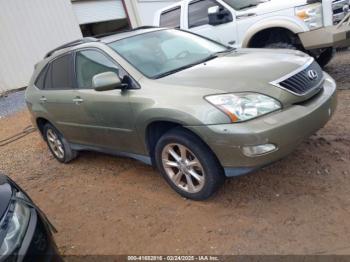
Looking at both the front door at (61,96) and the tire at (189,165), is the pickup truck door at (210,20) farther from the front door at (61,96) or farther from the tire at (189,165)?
the tire at (189,165)

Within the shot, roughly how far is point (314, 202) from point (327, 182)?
37cm

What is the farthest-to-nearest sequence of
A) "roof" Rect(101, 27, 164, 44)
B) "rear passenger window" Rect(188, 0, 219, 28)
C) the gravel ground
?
the gravel ground < "rear passenger window" Rect(188, 0, 219, 28) < "roof" Rect(101, 27, 164, 44)

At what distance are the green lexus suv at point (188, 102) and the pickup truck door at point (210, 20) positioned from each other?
244 centimetres

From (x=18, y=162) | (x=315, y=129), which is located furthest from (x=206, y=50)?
(x=18, y=162)

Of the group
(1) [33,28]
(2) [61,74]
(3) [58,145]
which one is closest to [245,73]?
(2) [61,74]

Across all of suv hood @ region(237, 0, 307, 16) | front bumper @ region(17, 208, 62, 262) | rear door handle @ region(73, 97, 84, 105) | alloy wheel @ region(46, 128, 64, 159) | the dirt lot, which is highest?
suv hood @ region(237, 0, 307, 16)

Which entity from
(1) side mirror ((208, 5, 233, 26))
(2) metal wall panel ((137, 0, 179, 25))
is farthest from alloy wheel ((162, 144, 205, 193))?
(2) metal wall panel ((137, 0, 179, 25))

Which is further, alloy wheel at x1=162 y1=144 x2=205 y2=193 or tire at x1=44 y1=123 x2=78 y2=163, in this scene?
tire at x1=44 y1=123 x2=78 y2=163

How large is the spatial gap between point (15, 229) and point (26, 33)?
11511 mm

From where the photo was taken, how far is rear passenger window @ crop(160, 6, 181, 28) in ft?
27.2

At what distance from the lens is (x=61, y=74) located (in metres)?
5.17

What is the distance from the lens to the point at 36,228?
8.32 ft

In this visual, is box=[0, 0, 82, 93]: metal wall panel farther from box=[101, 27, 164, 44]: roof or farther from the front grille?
the front grille

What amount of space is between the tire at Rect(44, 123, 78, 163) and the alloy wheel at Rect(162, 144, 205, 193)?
2139 mm
